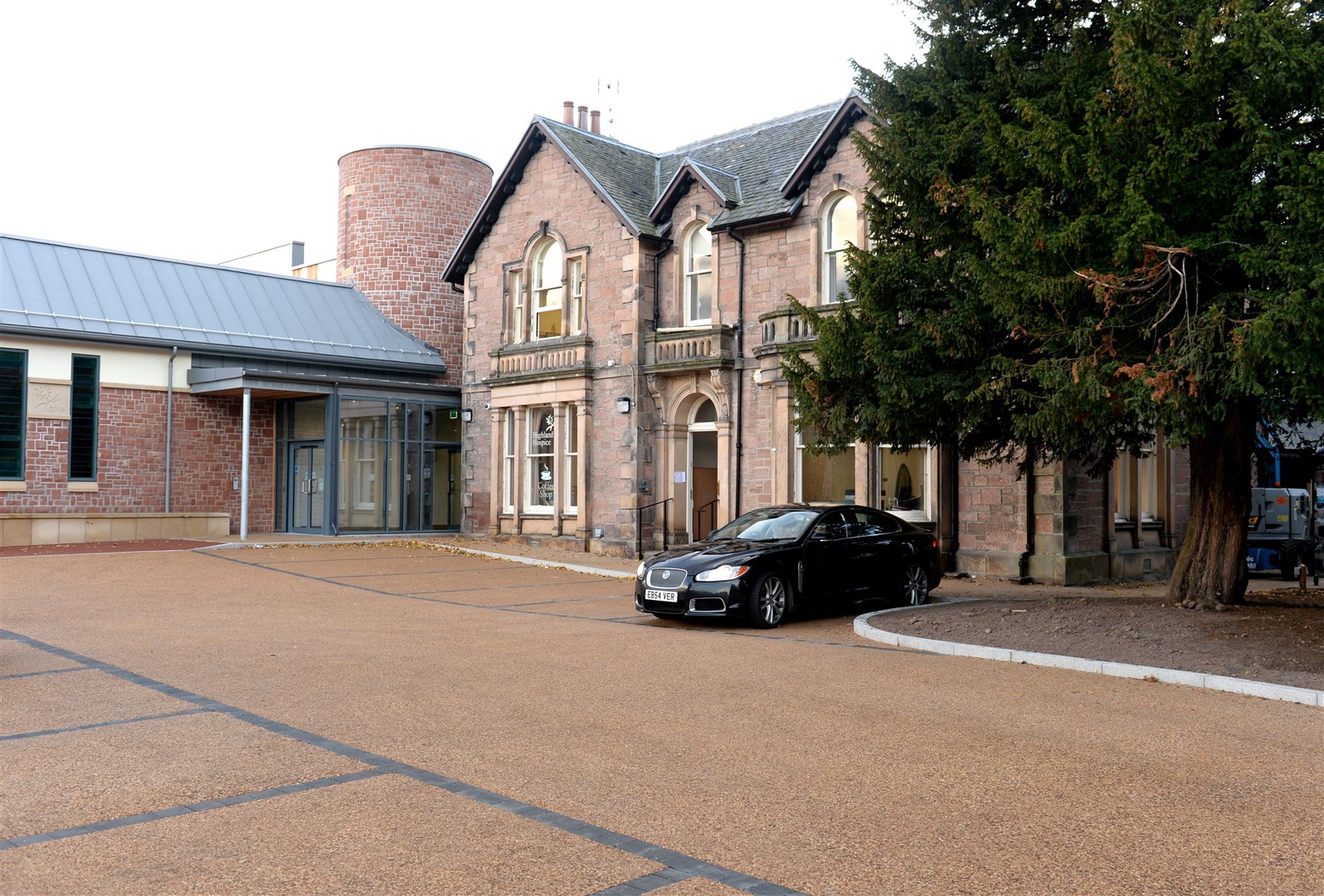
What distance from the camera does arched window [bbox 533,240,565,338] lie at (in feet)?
85.5

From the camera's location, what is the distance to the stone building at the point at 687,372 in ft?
63.2

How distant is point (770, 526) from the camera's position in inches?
543

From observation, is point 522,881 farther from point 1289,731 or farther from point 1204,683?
point 1204,683

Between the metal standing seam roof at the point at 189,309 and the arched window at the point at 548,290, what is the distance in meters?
5.74

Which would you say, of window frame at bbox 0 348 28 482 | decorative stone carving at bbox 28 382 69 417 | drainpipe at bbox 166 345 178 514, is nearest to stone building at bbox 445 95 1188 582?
drainpipe at bbox 166 345 178 514

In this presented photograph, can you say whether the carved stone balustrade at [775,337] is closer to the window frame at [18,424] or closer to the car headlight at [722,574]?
the car headlight at [722,574]

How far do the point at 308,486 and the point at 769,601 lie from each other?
18.4 meters

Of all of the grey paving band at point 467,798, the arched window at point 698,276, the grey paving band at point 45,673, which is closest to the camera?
the grey paving band at point 467,798

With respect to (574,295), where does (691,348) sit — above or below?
below

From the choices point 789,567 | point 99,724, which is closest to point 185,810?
point 99,724

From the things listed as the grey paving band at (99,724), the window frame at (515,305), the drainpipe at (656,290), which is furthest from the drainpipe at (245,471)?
the grey paving band at (99,724)

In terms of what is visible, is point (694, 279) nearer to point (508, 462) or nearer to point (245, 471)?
point (508, 462)

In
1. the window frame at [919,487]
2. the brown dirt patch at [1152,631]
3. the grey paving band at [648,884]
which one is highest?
the window frame at [919,487]

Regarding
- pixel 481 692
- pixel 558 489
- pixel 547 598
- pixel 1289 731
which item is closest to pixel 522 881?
pixel 481 692
